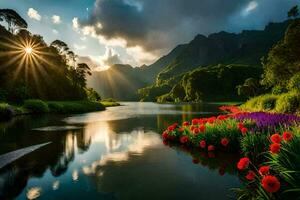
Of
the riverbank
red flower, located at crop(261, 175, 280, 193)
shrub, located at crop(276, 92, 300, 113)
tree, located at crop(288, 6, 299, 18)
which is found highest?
tree, located at crop(288, 6, 299, 18)

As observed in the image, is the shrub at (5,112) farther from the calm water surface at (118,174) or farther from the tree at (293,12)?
the tree at (293,12)

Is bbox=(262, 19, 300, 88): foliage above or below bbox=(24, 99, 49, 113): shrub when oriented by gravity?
above

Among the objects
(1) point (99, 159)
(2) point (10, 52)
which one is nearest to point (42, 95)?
(2) point (10, 52)

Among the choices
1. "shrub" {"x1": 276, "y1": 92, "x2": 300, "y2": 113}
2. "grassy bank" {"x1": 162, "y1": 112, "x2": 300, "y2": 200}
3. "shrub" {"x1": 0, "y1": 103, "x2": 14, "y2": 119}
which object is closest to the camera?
"grassy bank" {"x1": 162, "y1": 112, "x2": 300, "y2": 200}

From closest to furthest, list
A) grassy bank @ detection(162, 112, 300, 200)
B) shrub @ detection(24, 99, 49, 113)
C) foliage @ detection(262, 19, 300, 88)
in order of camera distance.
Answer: grassy bank @ detection(162, 112, 300, 200) → foliage @ detection(262, 19, 300, 88) → shrub @ detection(24, 99, 49, 113)

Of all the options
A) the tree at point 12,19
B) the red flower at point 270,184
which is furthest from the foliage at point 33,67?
the red flower at point 270,184

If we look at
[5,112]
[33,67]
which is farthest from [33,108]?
[33,67]

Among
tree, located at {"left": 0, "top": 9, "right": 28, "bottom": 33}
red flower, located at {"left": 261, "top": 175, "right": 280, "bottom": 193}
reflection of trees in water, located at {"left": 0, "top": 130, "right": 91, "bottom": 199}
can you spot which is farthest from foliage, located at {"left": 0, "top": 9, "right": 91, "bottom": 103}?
red flower, located at {"left": 261, "top": 175, "right": 280, "bottom": 193}

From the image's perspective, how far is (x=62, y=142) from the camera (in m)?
15.4

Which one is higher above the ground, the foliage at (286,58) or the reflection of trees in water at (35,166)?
the foliage at (286,58)

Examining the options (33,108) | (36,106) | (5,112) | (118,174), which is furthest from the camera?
(36,106)

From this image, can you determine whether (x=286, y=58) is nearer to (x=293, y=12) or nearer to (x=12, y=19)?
(x=293, y=12)

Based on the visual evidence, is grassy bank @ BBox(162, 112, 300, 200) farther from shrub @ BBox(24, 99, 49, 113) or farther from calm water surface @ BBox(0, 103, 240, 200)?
shrub @ BBox(24, 99, 49, 113)

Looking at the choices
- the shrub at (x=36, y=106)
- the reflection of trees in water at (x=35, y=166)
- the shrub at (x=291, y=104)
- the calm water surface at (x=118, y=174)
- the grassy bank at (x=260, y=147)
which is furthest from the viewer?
the shrub at (x=36, y=106)
